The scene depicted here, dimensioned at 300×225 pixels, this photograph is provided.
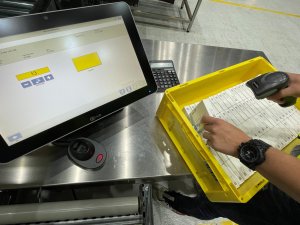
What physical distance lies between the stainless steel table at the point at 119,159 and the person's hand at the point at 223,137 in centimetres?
16

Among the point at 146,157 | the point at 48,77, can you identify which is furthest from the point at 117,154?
the point at 48,77

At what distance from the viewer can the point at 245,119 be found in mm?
881

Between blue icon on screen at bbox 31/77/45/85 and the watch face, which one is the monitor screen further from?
the watch face

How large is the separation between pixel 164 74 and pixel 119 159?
0.45 m

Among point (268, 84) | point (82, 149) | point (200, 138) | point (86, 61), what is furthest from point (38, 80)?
point (268, 84)

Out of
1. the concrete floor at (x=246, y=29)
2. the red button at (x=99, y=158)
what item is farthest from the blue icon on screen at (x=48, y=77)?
the concrete floor at (x=246, y=29)

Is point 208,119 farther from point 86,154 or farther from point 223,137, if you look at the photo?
point 86,154

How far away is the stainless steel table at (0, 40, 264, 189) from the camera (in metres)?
0.73

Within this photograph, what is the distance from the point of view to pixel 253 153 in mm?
655

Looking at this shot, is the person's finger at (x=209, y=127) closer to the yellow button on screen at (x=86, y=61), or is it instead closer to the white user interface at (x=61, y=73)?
the white user interface at (x=61, y=73)

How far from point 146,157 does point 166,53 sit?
572 mm

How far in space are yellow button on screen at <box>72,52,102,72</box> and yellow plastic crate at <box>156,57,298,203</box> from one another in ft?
0.85

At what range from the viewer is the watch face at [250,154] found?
2.14 feet

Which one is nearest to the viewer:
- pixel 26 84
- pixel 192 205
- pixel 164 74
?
pixel 26 84
